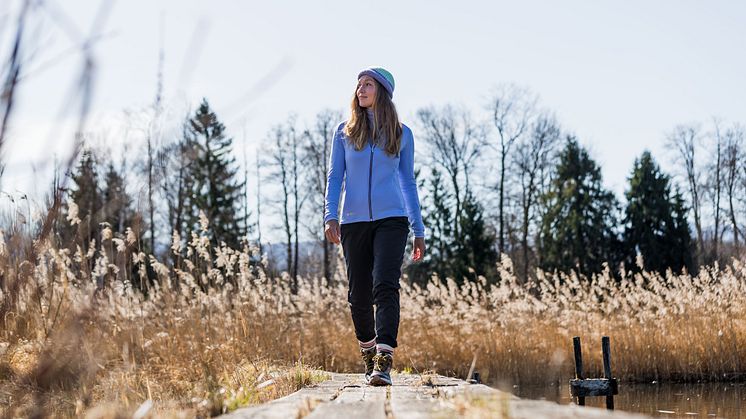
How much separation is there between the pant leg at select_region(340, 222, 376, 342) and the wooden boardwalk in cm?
104

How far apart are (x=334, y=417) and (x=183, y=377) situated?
3.39m

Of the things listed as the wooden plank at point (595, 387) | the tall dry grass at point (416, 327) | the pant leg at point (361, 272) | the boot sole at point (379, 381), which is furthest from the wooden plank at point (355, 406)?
the wooden plank at point (595, 387)

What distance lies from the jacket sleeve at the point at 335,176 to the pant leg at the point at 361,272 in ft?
0.39

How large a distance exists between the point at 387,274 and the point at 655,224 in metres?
26.3

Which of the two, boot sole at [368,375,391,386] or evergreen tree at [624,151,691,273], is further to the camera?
evergreen tree at [624,151,691,273]

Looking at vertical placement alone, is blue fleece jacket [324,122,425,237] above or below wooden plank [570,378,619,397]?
above

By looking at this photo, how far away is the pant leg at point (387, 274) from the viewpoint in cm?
398

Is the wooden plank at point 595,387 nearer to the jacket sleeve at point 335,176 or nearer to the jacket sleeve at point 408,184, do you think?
the jacket sleeve at point 408,184

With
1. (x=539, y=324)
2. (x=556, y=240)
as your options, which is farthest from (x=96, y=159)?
(x=556, y=240)

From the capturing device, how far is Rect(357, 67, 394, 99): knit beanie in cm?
436

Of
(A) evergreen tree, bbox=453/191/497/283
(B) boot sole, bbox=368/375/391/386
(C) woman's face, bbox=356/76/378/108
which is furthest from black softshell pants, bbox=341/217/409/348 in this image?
(A) evergreen tree, bbox=453/191/497/283

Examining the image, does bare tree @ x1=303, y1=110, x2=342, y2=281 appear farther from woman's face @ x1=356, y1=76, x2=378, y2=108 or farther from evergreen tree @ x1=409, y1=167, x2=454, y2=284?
woman's face @ x1=356, y1=76, x2=378, y2=108

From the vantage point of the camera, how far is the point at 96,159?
1605mm

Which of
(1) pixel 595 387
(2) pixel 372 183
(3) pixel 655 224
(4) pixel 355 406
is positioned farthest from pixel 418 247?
(3) pixel 655 224
